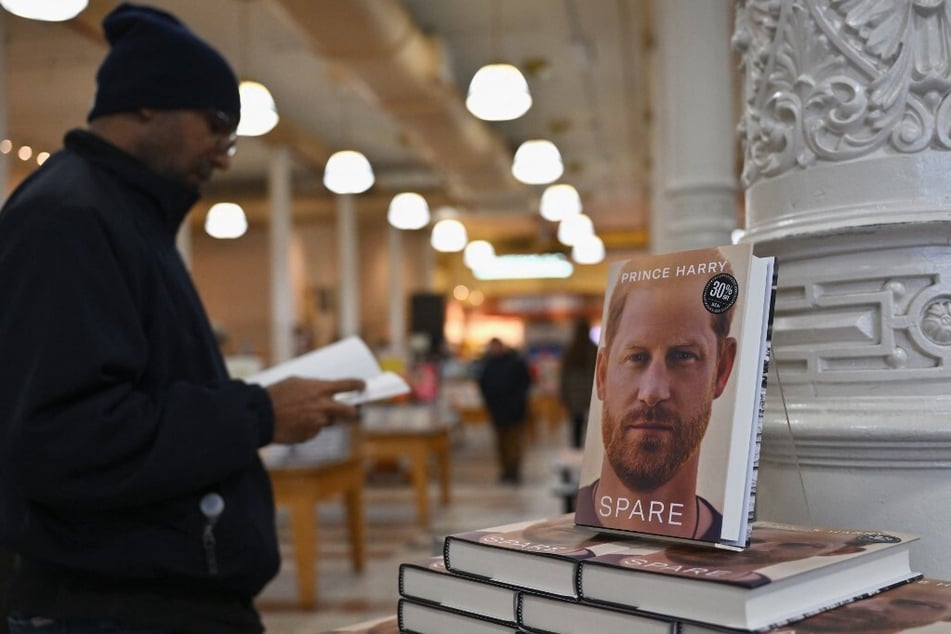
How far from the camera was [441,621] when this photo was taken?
0.83 meters

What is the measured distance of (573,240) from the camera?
54.6 feet

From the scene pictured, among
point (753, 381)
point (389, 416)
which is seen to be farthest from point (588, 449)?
point (389, 416)

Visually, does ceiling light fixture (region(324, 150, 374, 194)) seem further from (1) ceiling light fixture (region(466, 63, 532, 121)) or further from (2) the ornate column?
(2) the ornate column

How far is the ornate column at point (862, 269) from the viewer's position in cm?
97

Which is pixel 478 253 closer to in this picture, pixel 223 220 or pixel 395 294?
pixel 395 294

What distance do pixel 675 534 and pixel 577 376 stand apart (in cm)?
803

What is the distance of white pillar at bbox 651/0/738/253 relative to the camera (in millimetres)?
2254

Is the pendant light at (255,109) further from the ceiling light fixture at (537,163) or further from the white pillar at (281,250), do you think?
the white pillar at (281,250)

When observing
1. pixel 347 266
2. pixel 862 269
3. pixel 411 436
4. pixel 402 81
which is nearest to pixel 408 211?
pixel 402 81

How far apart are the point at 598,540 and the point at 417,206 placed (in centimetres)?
1152

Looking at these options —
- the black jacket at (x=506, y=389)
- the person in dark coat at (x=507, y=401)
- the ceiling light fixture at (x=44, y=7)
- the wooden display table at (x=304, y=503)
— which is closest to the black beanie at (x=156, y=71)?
the ceiling light fixture at (x=44, y=7)

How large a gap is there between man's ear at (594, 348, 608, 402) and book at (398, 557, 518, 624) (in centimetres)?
24

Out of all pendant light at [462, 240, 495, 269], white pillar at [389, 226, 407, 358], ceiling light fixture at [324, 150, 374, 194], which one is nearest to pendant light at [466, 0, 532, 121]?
ceiling light fixture at [324, 150, 374, 194]

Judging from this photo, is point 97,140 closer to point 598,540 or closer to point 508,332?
point 598,540
